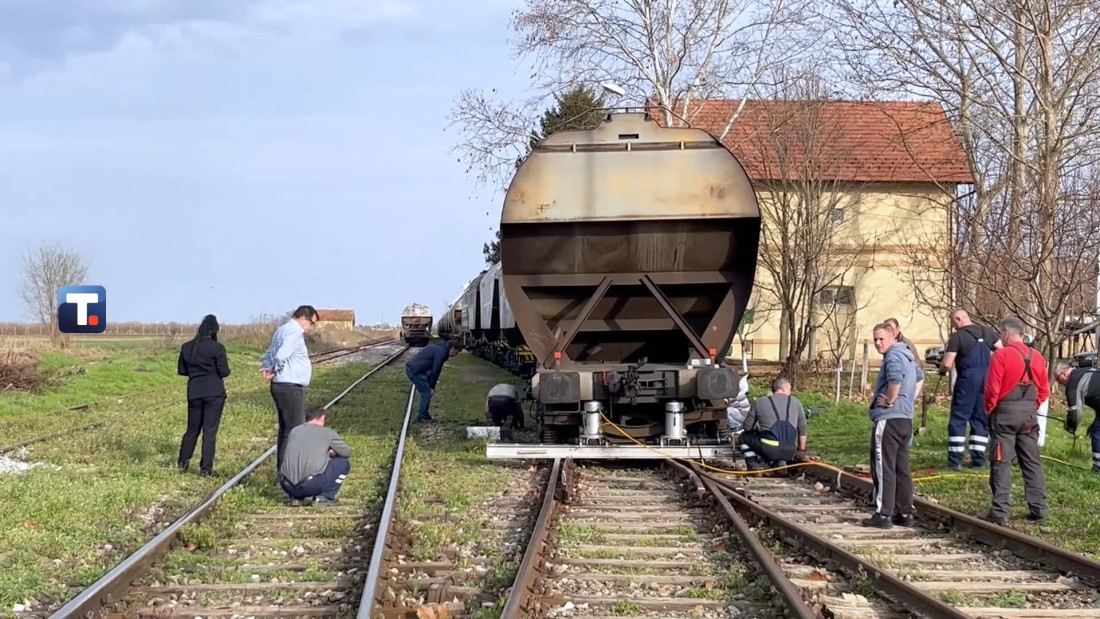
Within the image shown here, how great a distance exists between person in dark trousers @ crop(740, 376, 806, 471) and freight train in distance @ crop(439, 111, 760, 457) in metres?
0.34

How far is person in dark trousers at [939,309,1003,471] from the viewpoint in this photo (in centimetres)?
1038

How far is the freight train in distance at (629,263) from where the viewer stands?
1042 cm

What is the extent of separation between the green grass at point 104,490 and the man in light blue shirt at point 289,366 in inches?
26.9

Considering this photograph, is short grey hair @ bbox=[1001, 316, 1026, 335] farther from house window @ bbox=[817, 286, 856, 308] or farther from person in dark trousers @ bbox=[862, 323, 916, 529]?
house window @ bbox=[817, 286, 856, 308]

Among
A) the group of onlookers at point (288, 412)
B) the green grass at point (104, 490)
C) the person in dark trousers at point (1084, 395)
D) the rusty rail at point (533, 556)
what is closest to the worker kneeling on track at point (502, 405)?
the green grass at point (104, 490)

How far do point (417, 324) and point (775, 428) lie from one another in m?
49.0

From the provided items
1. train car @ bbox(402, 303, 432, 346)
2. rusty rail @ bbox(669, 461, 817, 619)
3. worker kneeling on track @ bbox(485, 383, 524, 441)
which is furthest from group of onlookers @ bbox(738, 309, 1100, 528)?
train car @ bbox(402, 303, 432, 346)

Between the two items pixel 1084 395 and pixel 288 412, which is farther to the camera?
pixel 1084 395

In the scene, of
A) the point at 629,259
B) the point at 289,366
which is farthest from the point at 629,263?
the point at 289,366

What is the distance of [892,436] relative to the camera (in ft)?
25.4

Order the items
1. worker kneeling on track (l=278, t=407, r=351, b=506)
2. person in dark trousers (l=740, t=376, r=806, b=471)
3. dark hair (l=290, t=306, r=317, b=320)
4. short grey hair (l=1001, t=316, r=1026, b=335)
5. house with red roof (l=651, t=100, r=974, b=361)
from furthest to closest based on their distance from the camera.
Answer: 1. house with red roof (l=651, t=100, r=974, b=361)
2. person in dark trousers (l=740, t=376, r=806, b=471)
3. dark hair (l=290, t=306, r=317, b=320)
4. worker kneeling on track (l=278, t=407, r=351, b=506)
5. short grey hair (l=1001, t=316, r=1026, b=335)

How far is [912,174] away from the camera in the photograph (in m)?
28.9

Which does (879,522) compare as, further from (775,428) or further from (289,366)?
(289,366)

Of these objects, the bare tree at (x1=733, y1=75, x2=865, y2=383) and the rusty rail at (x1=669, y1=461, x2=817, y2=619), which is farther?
the bare tree at (x1=733, y1=75, x2=865, y2=383)
